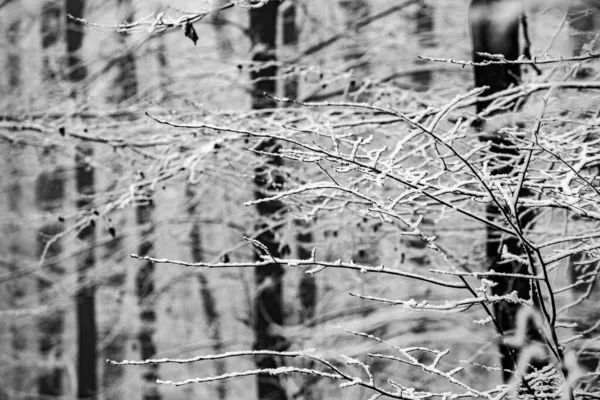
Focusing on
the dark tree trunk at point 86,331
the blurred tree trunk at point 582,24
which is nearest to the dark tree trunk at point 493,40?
the blurred tree trunk at point 582,24

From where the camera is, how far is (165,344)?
11875mm

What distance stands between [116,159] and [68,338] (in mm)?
10813

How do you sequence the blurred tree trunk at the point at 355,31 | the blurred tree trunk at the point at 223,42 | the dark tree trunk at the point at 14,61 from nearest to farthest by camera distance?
the blurred tree trunk at the point at 355,31
the blurred tree trunk at the point at 223,42
the dark tree trunk at the point at 14,61

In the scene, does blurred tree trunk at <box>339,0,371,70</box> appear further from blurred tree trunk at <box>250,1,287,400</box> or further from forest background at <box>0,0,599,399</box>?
blurred tree trunk at <box>250,1,287,400</box>

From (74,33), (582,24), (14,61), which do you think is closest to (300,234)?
(582,24)

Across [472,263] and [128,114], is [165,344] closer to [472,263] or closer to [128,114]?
[128,114]

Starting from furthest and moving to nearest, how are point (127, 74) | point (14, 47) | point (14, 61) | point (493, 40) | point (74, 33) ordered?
1. point (14, 61)
2. point (74, 33)
3. point (14, 47)
4. point (127, 74)
5. point (493, 40)

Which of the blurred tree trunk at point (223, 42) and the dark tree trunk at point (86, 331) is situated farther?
the dark tree trunk at point (86, 331)

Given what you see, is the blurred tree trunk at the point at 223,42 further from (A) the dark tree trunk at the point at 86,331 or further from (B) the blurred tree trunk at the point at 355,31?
(A) the dark tree trunk at the point at 86,331

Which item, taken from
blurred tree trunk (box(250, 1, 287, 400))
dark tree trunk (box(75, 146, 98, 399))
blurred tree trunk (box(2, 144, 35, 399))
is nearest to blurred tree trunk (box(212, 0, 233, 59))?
blurred tree trunk (box(250, 1, 287, 400))

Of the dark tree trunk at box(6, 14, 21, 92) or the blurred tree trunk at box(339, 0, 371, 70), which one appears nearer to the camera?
the blurred tree trunk at box(339, 0, 371, 70)

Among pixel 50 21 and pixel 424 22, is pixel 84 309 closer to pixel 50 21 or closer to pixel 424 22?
pixel 50 21

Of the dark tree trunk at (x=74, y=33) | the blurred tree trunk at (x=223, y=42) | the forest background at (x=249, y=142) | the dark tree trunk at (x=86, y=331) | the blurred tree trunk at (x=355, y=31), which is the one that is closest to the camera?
the forest background at (x=249, y=142)

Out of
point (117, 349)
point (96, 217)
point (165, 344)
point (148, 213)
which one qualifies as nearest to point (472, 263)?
point (96, 217)
